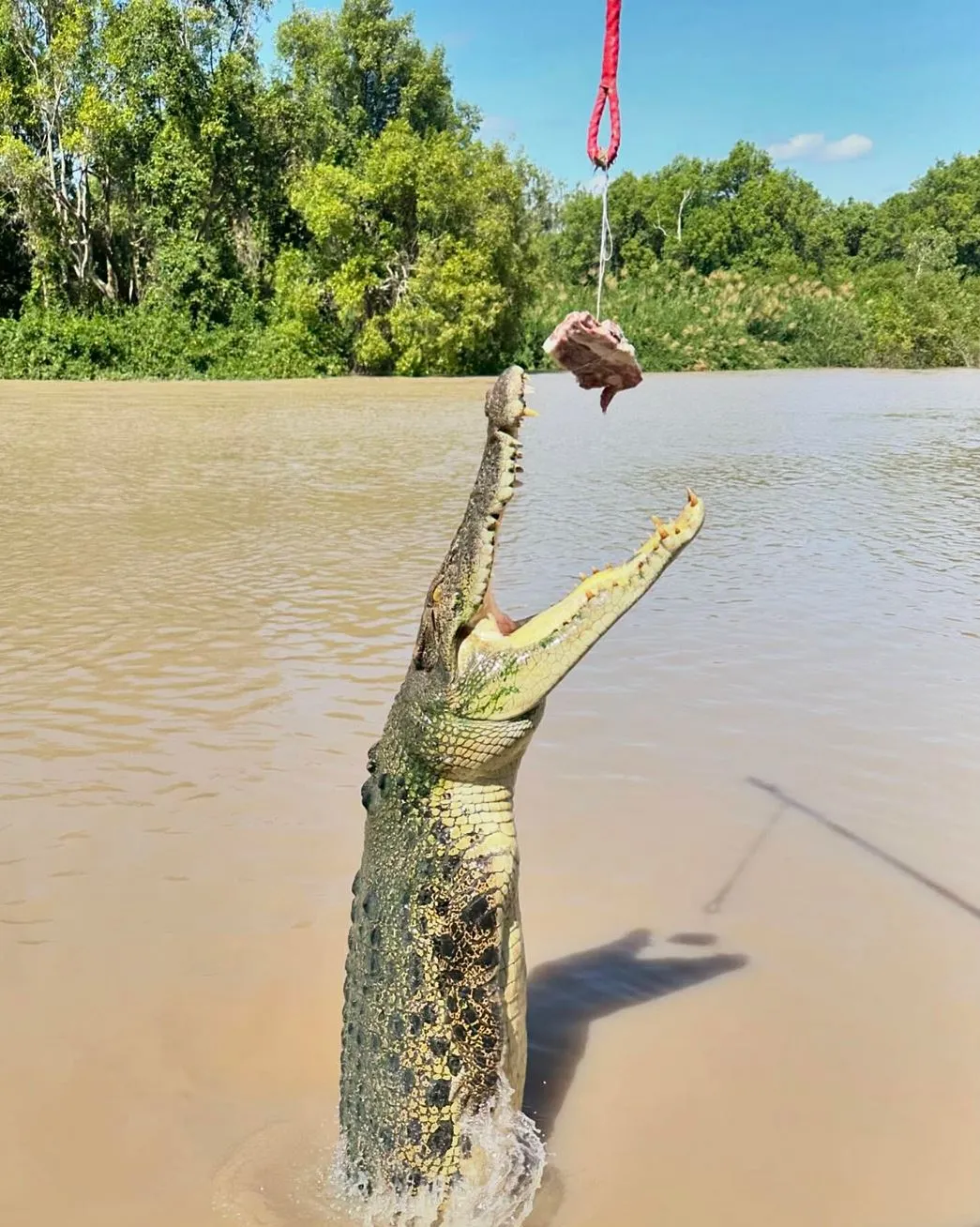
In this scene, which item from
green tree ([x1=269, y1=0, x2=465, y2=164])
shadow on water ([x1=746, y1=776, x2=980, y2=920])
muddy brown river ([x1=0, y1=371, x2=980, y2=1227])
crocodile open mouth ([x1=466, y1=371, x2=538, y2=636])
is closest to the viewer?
crocodile open mouth ([x1=466, y1=371, x2=538, y2=636])

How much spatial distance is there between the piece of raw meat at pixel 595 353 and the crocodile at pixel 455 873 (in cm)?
21

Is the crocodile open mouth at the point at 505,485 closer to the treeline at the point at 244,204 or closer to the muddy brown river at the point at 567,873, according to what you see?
the muddy brown river at the point at 567,873

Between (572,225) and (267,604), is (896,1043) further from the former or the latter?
(572,225)

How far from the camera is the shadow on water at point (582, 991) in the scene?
296 cm

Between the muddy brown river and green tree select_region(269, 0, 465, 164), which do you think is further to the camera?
green tree select_region(269, 0, 465, 164)

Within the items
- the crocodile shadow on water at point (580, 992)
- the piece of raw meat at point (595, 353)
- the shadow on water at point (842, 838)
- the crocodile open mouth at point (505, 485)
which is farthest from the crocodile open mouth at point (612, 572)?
the shadow on water at point (842, 838)

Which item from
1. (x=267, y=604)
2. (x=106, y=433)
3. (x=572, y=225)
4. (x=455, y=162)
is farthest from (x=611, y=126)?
(x=572, y=225)

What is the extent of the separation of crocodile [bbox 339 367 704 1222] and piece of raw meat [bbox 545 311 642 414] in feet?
0.70

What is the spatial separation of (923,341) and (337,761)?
140 ft

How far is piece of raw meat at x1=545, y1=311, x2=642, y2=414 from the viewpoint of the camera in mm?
2412

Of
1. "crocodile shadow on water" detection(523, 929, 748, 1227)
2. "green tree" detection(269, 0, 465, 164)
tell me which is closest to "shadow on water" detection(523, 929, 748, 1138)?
"crocodile shadow on water" detection(523, 929, 748, 1227)

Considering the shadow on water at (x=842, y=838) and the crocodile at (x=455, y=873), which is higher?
the crocodile at (x=455, y=873)

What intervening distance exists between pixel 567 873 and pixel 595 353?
2.08m

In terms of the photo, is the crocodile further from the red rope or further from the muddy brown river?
the red rope
